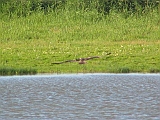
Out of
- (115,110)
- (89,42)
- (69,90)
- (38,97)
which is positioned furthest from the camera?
(89,42)

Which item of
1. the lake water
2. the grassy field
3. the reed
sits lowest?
the lake water

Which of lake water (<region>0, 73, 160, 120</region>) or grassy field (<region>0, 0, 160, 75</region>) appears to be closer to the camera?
lake water (<region>0, 73, 160, 120</region>)

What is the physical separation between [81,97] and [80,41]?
1207cm

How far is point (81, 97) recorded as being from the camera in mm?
18859

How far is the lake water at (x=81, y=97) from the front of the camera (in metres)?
16.0

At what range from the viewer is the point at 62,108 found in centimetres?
1691

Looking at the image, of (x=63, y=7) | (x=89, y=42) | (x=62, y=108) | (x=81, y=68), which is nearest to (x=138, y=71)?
(x=81, y=68)

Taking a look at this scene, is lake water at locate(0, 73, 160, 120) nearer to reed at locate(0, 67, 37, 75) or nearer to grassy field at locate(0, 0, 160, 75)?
reed at locate(0, 67, 37, 75)

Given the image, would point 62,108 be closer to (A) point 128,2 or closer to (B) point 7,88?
(B) point 7,88

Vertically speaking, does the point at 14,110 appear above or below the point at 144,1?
below

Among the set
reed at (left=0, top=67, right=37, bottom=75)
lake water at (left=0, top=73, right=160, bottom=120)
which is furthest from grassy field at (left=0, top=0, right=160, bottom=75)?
lake water at (left=0, top=73, right=160, bottom=120)

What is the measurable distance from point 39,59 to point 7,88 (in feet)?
19.7

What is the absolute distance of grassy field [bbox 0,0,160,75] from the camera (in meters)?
25.6

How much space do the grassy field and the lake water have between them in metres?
1.57
